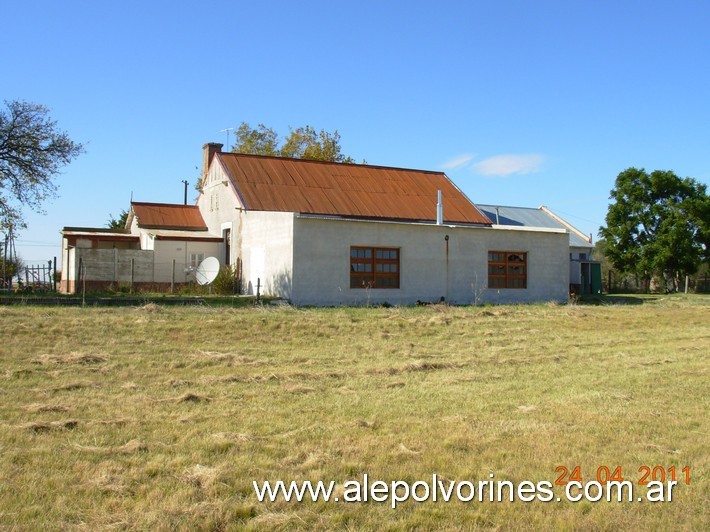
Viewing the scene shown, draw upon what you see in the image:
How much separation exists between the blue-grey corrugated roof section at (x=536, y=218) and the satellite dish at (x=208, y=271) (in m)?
19.9

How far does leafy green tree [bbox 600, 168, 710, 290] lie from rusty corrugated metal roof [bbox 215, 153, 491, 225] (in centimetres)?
1861

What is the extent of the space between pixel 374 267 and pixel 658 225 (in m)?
30.0

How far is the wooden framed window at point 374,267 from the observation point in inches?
1073

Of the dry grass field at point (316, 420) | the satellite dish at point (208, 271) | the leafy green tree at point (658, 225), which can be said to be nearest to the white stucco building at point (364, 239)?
the satellite dish at point (208, 271)

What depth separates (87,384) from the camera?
11234 millimetres

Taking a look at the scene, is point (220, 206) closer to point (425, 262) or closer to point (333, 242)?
point (333, 242)

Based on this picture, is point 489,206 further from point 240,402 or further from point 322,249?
point 240,402

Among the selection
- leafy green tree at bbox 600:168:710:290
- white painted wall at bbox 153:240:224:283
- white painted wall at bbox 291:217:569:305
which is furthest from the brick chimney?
leafy green tree at bbox 600:168:710:290

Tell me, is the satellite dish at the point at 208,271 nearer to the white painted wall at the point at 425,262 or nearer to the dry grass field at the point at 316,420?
the white painted wall at the point at 425,262

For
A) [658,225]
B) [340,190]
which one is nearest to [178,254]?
[340,190]

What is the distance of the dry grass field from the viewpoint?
18.2 feet

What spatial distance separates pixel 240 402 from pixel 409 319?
11.7 metres

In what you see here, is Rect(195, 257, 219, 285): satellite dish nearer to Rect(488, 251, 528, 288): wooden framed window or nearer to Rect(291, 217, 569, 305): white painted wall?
Rect(291, 217, 569, 305): white painted wall

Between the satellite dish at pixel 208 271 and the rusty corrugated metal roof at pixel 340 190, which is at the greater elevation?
the rusty corrugated metal roof at pixel 340 190
